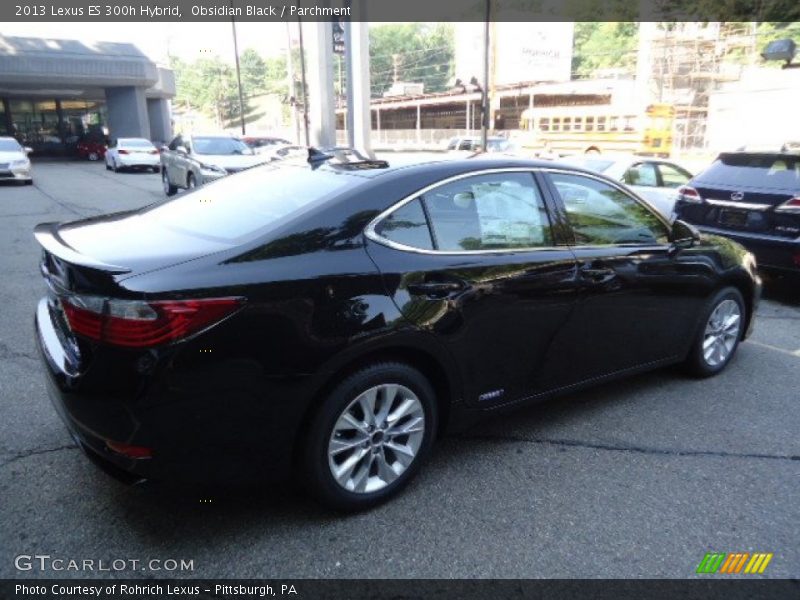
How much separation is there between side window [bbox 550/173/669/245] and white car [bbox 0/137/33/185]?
18.4 metres

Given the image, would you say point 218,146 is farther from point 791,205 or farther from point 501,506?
point 501,506

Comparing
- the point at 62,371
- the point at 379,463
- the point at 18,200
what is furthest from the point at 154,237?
the point at 18,200

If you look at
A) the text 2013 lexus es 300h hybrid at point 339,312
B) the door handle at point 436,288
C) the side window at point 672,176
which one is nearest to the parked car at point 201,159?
the side window at point 672,176

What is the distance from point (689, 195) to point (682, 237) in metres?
3.55

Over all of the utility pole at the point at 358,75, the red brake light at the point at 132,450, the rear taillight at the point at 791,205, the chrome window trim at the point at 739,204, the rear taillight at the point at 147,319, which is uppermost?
the utility pole at the point at 358,75

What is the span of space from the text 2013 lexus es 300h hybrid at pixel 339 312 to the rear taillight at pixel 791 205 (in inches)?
122

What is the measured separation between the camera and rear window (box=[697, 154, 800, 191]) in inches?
253

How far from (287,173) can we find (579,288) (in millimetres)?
1757

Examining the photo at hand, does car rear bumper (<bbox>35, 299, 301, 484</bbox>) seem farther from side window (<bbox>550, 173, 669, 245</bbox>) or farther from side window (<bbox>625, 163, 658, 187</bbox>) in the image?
side window (<bbox>625, 163, 658, 187</bbox>)

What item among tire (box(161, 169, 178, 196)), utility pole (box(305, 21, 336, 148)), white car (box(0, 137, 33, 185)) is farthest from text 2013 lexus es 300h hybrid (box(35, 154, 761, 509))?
utility pole (box(305, 21, 336, 148))

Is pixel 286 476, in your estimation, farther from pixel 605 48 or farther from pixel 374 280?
pixel 605 48

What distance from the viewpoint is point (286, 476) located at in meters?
2.66

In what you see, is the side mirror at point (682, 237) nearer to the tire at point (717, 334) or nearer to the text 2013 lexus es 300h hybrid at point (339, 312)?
the text 2013 lexus es 300h hybrid at point (339, 312)

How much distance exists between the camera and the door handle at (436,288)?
112 inches
